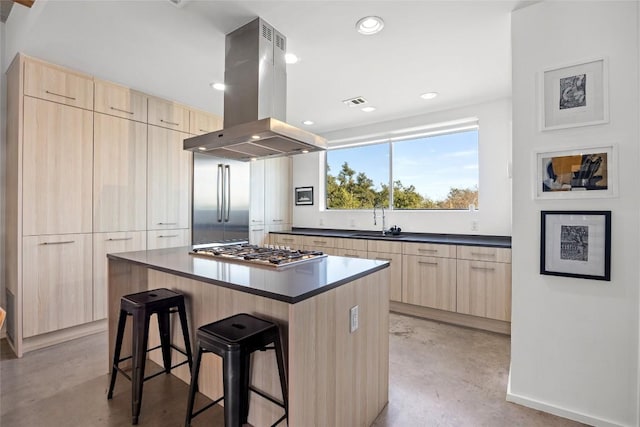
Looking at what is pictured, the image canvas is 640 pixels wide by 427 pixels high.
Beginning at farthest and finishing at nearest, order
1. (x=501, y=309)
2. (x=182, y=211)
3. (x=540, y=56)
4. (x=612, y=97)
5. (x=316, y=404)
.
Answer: (x=182, y=211) → (x=501, y=309) → (x=540, y=56) → (x=612, y=97) → (x=316, y=404)

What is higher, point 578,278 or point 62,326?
point 578,278

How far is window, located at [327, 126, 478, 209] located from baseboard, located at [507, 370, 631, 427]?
240cm

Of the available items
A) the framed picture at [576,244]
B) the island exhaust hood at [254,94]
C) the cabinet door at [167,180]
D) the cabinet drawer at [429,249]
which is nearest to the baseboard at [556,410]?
the framed picture at [576,244]

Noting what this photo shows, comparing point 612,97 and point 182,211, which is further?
point 182,211

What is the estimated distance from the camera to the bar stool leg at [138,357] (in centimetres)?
178

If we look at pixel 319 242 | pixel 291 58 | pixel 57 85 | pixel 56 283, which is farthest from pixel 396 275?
pixel 57 85

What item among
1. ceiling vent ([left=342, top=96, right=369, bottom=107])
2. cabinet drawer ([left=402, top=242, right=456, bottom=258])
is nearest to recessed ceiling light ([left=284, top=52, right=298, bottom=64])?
ceiling vent ([left=342, top=96, right=369, bottom=107])

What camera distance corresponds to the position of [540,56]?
1.93 meters

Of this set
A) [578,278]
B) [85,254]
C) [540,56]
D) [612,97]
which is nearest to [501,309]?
[578,278]

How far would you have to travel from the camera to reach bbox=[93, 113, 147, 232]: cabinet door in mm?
3086

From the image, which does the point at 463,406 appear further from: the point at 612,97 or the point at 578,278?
the point at 612,97

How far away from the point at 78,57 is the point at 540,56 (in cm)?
353

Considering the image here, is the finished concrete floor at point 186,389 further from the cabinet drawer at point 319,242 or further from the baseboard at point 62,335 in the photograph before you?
the cabinet drawer at point 319,242

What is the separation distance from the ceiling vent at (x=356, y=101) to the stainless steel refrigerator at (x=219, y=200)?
1.75 m
